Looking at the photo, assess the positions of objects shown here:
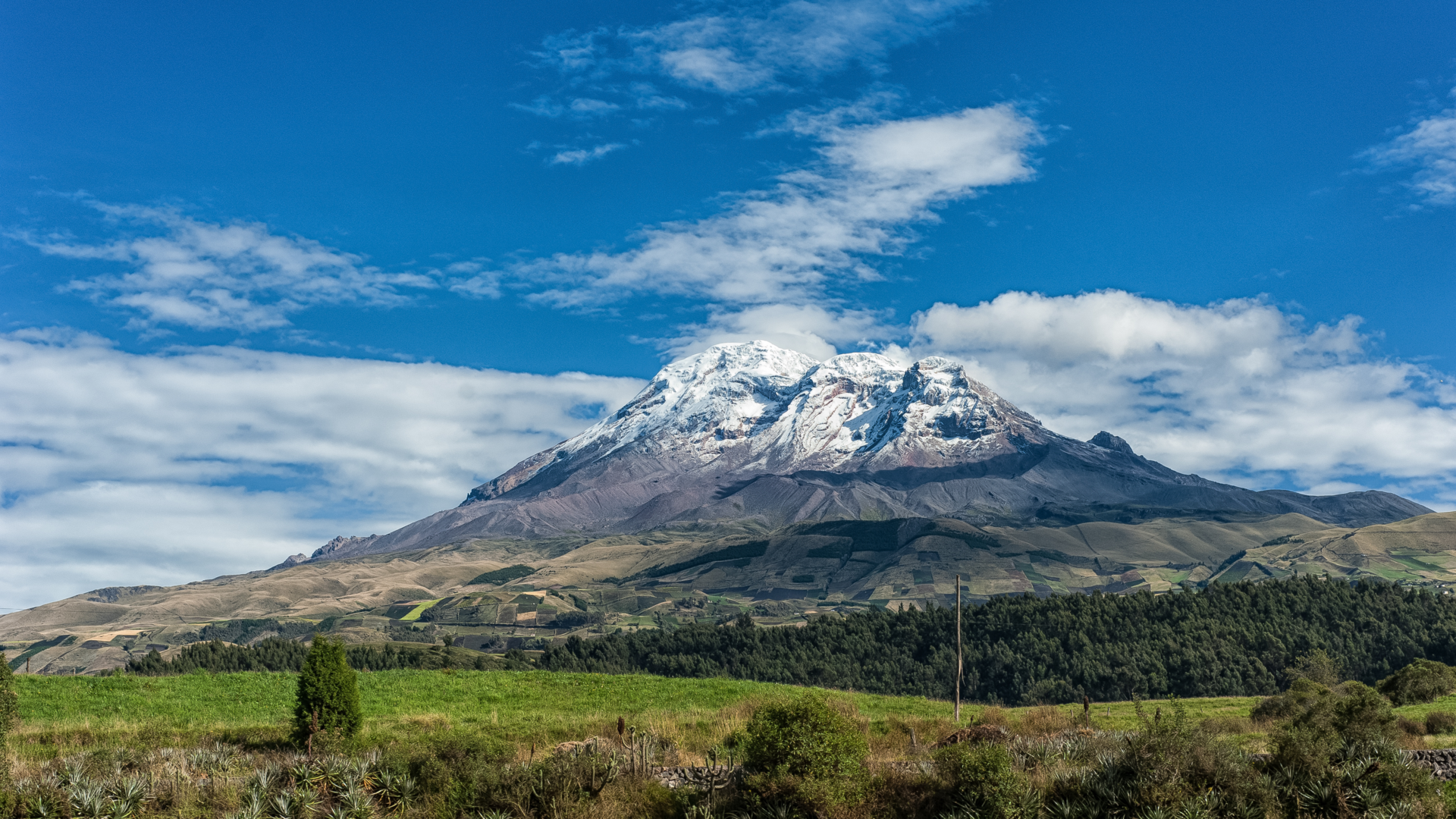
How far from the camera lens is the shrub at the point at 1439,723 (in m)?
28.8

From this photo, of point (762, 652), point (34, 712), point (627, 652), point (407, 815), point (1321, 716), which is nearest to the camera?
point (407, 815)

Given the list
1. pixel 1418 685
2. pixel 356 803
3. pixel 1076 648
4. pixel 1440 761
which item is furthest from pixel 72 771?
pixel 1076 648

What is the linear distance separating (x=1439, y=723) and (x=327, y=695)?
30.5 meters

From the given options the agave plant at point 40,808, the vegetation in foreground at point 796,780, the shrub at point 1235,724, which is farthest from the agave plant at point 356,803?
the shrub at point 1235,724

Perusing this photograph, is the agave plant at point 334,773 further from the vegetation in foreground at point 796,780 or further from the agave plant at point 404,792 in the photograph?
the agave plant at point 404,792

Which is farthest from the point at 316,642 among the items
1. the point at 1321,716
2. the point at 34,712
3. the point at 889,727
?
the point at 1321,716

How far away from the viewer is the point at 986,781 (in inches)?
679

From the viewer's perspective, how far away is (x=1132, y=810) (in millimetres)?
17125

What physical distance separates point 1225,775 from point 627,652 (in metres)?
115

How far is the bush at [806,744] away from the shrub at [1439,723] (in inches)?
823

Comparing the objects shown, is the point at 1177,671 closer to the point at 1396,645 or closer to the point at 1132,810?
the point at 1396,645

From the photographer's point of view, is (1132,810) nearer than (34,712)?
Yes

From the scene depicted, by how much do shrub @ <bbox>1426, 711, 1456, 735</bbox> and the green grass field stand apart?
822cm

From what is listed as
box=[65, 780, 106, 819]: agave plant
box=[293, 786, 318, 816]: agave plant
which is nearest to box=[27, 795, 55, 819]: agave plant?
box=[65, 780, 106, 819]: agave plant
